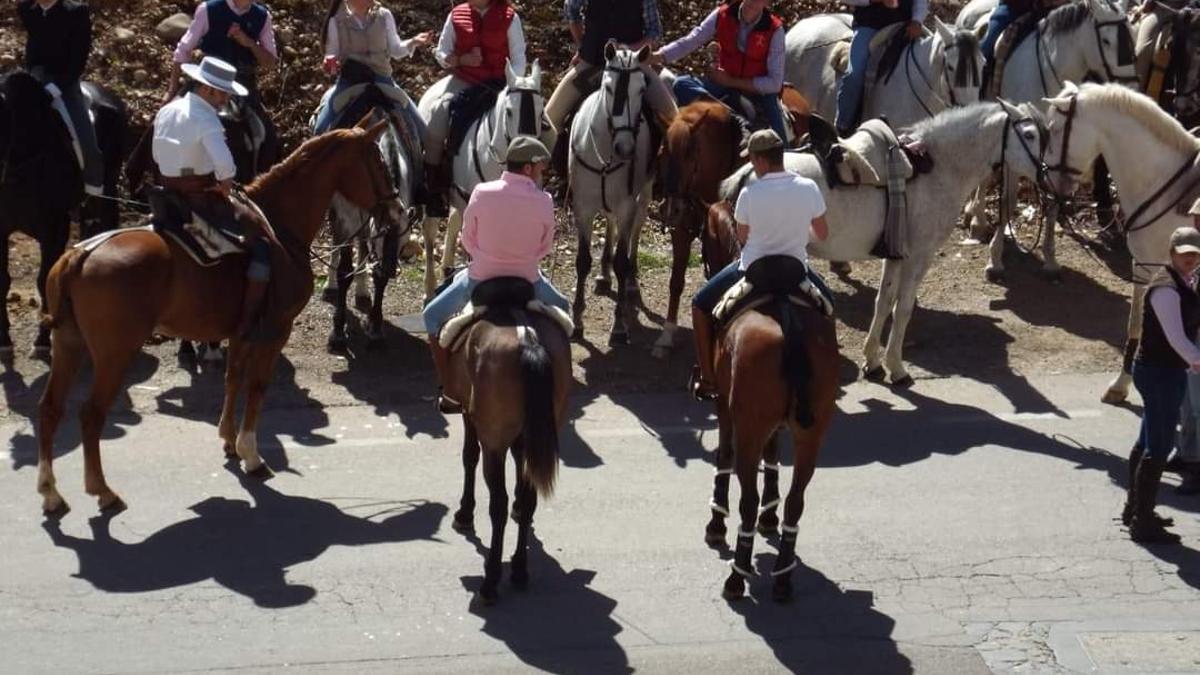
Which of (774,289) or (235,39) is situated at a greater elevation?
(235,39)

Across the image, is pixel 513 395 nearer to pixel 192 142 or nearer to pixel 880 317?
pixel 192 142

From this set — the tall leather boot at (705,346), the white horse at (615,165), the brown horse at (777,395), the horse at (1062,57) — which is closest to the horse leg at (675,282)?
the white horse at (615,165)

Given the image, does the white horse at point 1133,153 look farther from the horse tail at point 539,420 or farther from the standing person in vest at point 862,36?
the horse tail at point 539,420

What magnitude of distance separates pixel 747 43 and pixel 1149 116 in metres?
3.43

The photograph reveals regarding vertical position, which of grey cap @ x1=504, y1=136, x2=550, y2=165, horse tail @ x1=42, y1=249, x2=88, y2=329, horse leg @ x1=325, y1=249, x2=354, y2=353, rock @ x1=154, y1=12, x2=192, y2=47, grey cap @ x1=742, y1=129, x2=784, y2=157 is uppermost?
grey cap @ x1=742, y1=129, x2=784, y2=157

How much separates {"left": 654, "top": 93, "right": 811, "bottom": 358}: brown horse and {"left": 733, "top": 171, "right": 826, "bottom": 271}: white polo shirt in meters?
3.70

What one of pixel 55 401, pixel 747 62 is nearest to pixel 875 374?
pixel 747 62

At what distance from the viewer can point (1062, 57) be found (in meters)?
16.2

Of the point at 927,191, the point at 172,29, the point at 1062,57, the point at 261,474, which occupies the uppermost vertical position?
the point at 1062,57

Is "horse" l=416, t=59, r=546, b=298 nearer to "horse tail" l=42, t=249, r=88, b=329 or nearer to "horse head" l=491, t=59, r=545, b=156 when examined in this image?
"horse head" l=491, t=59, r=545, b=156

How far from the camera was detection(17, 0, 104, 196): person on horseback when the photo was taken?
539 inches

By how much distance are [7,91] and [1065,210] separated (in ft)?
26.4

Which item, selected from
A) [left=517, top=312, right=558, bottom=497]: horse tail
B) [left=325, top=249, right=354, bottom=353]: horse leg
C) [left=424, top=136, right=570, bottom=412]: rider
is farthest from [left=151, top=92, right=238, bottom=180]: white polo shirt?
[left=325, top=249, right=354, bottom=353]: horse leg

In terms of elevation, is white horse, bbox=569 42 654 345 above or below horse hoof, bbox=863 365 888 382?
above
